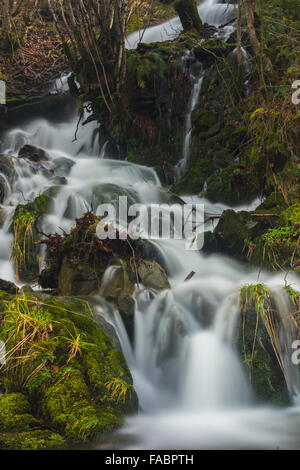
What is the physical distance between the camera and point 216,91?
9.20 metres

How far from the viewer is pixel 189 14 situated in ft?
40.6

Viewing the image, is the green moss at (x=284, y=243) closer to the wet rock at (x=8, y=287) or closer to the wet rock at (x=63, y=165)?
the wet rock at (x=8, y=287)

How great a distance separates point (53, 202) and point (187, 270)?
3.13 m

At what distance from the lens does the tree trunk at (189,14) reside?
12336 millimetres

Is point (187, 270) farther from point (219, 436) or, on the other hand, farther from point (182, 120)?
point (182, 120)

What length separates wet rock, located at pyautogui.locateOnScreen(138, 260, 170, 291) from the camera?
477 centimetres

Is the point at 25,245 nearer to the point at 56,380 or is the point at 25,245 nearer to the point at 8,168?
the point at 8,168

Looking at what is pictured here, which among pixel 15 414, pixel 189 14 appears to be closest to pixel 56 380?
pixel 15 414

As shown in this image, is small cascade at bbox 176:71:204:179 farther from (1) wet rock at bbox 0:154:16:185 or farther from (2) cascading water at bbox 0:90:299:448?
(1) wet rock at bbox 0:154:16:185

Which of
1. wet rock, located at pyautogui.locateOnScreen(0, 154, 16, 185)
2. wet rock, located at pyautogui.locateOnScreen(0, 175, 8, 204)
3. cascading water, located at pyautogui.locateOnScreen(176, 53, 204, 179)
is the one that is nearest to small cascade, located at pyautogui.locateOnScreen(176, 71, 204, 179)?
cascading water, located at pyautogui.locateOnScreen(176, 53, 204, 179)

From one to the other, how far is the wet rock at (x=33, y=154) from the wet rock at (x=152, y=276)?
579 centimetres

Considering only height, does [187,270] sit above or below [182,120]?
below
